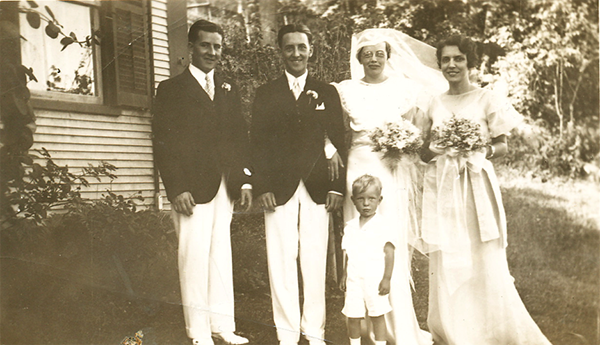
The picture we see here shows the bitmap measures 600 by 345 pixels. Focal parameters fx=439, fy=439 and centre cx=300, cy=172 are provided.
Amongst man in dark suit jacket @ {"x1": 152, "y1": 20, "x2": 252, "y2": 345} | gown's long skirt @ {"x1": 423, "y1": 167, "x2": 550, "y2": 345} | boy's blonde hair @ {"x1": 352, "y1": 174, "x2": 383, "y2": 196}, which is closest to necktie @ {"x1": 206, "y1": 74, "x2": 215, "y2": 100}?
man in dark suit jacket @ {"x1": 152, "y1": 20, "x2": 252, "y2": 345}

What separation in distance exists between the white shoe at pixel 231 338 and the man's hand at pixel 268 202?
0.93m

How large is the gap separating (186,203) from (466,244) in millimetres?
2028

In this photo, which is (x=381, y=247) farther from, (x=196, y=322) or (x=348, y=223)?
(x=196, y=322)

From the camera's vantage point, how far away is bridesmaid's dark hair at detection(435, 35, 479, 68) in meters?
3.17

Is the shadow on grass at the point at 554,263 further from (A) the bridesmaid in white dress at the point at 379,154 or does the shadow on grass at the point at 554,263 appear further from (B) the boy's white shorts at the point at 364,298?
(B) the boy's white shorts at the point at 364,298

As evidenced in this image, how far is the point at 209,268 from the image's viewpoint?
3141mm

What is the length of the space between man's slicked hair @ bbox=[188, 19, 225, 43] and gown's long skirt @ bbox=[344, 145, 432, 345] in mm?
1327

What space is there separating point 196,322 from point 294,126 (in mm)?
1564

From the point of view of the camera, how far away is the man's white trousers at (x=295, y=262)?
311 centimetres

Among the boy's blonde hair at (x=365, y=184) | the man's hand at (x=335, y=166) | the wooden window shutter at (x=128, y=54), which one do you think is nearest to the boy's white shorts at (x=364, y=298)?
the boy's blonde hair at (x=365, y=184)

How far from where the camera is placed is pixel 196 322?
3.13 m

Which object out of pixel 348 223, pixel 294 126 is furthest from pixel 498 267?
pixel 294 126

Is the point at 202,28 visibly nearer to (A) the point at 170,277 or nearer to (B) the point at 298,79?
(B) the point at 298,79

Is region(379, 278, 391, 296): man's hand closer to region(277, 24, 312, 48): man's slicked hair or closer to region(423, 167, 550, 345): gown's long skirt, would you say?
region(423, 167, 550, 345): gown's long skirt
